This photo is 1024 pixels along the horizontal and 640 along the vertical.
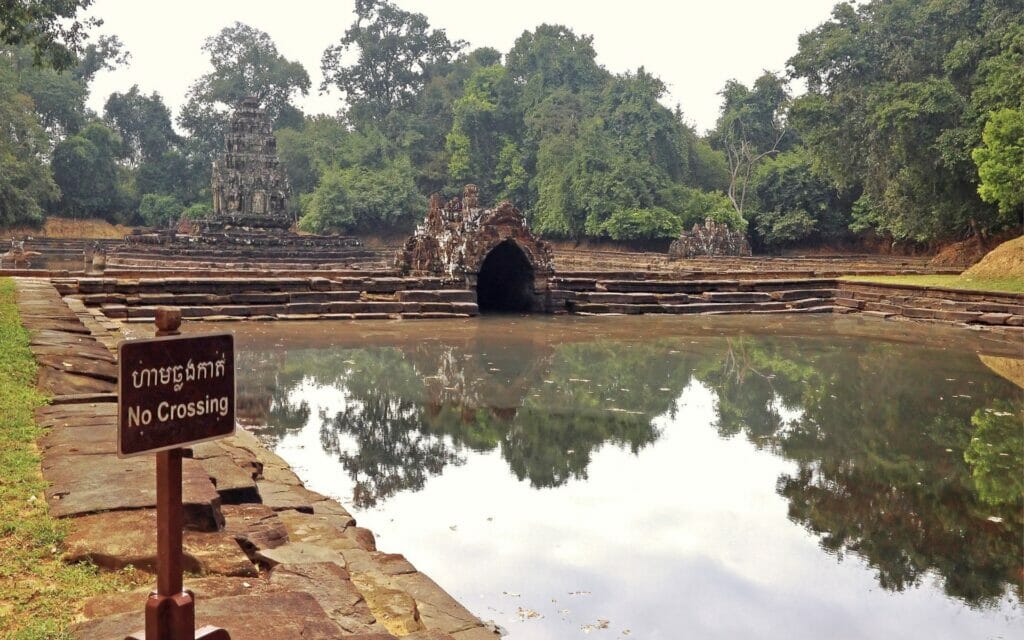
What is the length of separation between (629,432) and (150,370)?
19.7 ft

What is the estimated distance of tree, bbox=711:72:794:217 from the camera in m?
51.1

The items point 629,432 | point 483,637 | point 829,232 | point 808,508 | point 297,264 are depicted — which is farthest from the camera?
point 829,232

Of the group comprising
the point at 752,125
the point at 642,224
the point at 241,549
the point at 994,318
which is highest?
the point at 752,125

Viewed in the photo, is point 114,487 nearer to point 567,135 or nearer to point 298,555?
point 298,555

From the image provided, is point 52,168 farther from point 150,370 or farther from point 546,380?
point 150,370

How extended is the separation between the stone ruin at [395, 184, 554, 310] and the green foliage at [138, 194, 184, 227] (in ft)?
136

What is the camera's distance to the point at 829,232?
4222 cm

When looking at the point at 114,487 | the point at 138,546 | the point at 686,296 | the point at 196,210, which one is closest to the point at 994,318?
the point at 686,296

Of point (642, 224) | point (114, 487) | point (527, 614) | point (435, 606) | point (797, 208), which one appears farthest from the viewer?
point (797, 208)

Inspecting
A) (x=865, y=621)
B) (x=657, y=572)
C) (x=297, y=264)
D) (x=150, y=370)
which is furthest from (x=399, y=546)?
(x=297, y=264)

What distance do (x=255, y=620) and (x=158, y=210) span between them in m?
59.3

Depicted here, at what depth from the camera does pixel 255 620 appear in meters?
3.01

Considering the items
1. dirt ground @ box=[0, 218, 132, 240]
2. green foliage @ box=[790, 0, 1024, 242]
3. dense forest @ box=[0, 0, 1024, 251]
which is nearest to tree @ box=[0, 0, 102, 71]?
dense forest @ box=[0, 0, 1024, 251]

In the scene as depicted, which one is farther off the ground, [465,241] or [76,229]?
[465,241]
